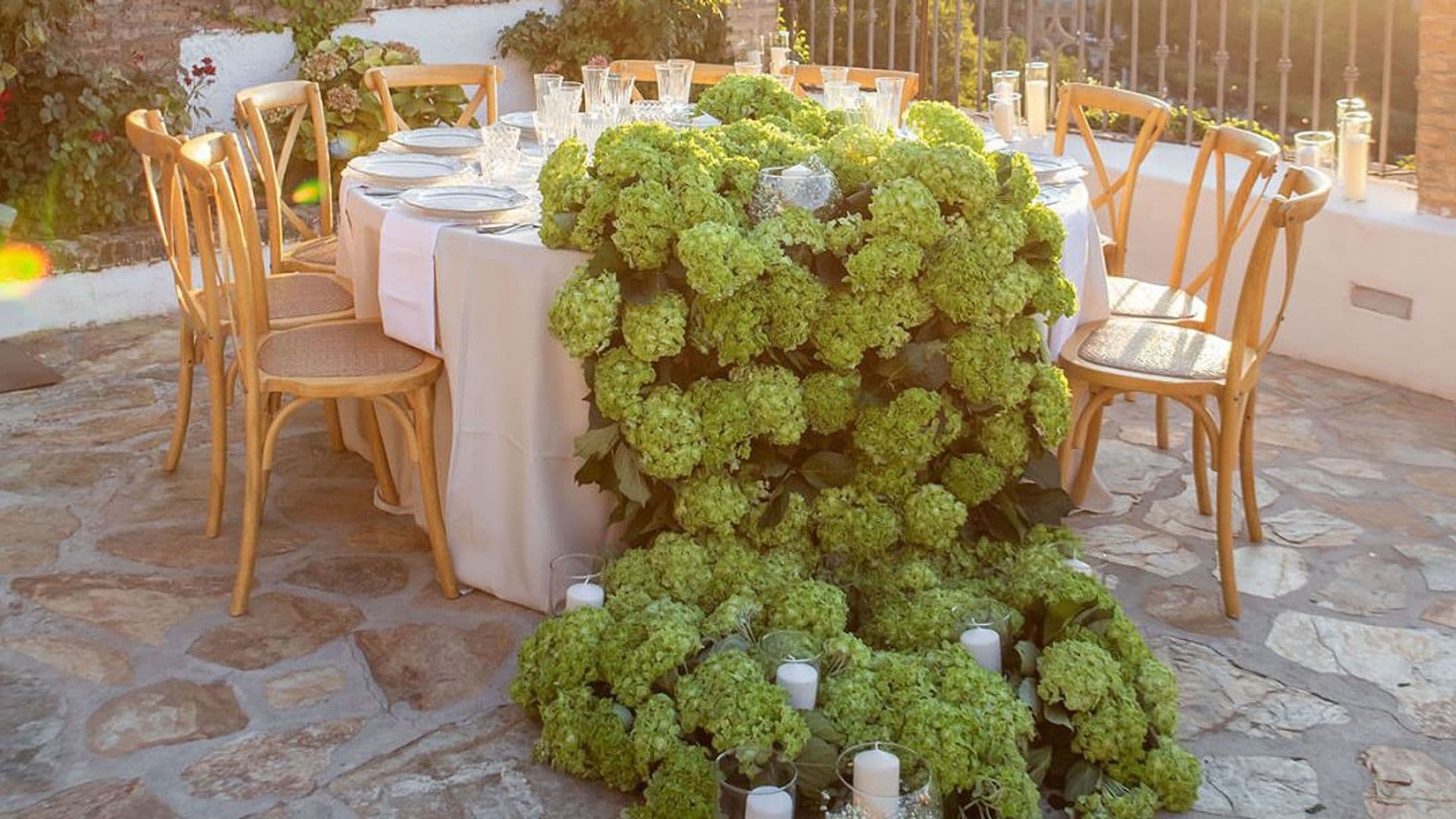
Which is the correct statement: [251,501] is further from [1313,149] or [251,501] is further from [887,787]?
[1313,149]

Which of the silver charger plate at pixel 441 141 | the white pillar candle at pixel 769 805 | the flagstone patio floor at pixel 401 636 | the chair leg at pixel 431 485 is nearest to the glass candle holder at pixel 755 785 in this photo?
the white pillar candle at pixel 769 805

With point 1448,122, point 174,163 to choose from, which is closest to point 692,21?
point 1448,122

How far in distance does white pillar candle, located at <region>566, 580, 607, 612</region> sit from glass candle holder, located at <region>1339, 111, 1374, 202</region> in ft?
10.5

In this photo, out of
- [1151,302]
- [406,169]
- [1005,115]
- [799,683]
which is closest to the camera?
[799,683]

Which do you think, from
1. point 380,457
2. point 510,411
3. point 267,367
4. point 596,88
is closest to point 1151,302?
point 596,88

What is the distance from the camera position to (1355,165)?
533 centimetres

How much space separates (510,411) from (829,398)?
0.72 metres

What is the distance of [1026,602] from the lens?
328 centimetres

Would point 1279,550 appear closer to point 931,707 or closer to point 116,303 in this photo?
point 931,707

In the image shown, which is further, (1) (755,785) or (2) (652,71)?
(2) (652,71)

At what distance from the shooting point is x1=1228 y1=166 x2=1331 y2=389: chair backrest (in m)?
3.43

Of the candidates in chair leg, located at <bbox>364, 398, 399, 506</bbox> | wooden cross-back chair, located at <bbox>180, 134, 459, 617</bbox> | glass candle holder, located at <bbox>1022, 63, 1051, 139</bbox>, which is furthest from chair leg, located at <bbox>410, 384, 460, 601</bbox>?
glass candle holder, located at <bbox>1022, 63, 1051, 139</bbox>

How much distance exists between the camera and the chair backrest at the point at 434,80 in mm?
5246

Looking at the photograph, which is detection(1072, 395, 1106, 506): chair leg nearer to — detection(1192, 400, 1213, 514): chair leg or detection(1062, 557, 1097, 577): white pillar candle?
detection(1192, 400, 1213, 514): chair leg
